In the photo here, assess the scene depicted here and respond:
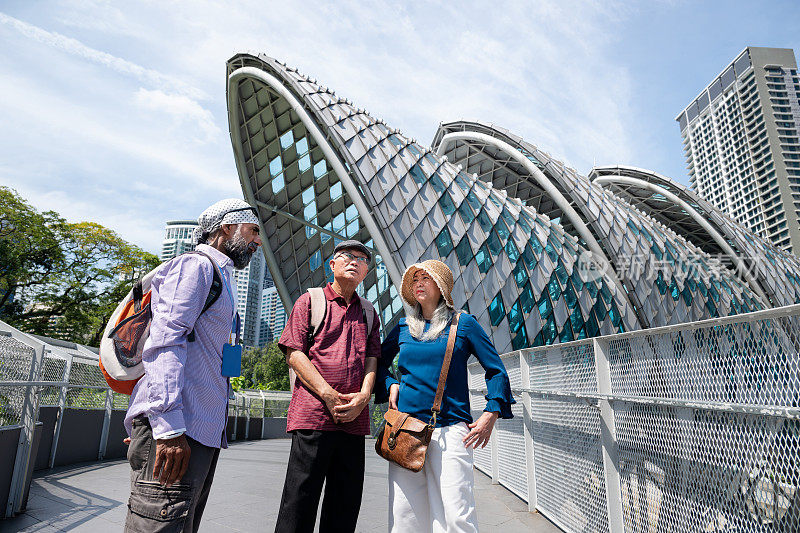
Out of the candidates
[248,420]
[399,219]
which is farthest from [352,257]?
[399,219]

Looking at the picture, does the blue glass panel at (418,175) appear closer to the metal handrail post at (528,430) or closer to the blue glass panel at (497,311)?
the blue glass panel at (497,311)

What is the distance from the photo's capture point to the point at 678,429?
9.12 ft

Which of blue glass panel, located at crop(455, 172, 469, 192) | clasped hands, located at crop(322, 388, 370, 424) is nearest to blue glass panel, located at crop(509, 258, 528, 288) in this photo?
blue glass panel, located at crop(455, 172, 469, 192)

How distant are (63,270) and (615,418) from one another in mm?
30183

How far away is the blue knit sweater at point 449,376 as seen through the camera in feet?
8.23

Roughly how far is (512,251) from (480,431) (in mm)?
19323

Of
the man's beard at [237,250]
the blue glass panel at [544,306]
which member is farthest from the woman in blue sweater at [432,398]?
the blue glass panel at [544,306]

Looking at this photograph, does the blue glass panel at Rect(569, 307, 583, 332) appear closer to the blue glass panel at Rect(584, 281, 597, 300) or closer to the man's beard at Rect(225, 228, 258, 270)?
the blue glass panel at Rect(584, 281, 597, 300)

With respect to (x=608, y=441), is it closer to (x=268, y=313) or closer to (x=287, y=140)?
(x=287, y=140)

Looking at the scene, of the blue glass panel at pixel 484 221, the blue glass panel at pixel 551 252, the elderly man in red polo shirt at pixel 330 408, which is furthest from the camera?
the blue glass panel at pixel 551 252

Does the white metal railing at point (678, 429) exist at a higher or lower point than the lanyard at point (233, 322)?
lower

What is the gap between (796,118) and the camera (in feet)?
369

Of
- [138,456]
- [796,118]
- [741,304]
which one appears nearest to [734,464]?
[138,456]

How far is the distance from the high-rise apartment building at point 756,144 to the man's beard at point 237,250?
427ft
